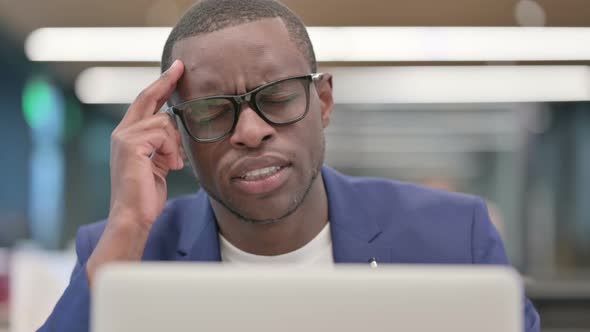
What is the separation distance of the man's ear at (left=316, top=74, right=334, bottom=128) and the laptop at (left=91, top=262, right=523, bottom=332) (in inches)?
42.8

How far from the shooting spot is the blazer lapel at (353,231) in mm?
1568

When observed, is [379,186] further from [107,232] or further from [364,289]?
[364,289]

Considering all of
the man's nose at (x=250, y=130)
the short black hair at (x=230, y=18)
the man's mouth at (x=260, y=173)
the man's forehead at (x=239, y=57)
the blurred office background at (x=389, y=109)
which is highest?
the short black hair at (x=230, y=18)

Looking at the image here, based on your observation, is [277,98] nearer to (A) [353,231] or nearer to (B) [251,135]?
(B) [251,135]

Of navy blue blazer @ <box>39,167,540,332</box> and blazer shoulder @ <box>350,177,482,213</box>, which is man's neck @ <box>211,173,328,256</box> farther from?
blazer shoulder @ <box>350,177,482,213</box>

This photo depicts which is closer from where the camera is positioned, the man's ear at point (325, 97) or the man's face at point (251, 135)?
the man's face at point (251, 135)

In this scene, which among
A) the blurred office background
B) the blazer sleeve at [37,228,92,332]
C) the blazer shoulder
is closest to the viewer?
the blazer sleeve at [37,228,92,332]

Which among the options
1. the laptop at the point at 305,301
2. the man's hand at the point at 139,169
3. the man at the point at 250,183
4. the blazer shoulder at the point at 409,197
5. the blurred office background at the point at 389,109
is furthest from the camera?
the blurred office background at the point at 389,109

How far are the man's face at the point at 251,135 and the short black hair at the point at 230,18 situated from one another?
0.02m

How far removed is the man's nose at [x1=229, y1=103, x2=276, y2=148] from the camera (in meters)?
1.30

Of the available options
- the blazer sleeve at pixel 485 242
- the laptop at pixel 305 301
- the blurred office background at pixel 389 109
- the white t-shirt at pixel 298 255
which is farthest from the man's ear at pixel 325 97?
the blurred office background at pixel 389 109

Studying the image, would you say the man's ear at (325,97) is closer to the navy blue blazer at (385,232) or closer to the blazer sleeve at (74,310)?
the navy blue blazer at (385,232)

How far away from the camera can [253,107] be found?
132 cm

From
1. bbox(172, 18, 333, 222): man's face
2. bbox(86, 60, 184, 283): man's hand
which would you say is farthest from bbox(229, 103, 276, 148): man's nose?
bbox(86, 60, 184, 283): man's hand
